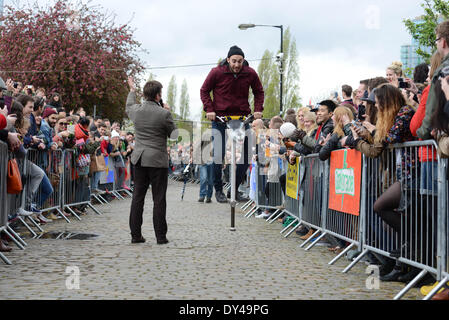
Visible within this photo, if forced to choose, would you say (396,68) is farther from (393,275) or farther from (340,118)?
(393,275)

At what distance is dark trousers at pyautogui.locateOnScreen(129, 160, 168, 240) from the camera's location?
8.28 metres

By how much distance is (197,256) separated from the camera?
23.4 feet

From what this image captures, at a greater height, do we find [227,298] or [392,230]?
[392,230]

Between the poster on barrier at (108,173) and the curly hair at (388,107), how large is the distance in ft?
36.6

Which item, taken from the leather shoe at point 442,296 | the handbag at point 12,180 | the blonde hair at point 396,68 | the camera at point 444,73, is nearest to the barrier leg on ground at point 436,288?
the leather shoe at point 442,296

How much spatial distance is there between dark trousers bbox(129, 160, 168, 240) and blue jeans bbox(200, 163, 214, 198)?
6.79 meters

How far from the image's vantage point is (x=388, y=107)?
6.29m

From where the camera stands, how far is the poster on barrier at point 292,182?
979cm

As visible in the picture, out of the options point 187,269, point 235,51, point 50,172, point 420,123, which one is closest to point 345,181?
point 420,123

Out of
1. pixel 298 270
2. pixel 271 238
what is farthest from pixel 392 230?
pixel 271 238

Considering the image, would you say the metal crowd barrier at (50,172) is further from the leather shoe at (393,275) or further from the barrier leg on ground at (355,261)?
the leather shoe at (393,275)

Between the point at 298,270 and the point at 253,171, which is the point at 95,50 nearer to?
the point at 253,171

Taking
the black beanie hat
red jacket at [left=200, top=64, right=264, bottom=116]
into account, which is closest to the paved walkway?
red jacket at [left=200, top=64, right=264, bottom=116]
